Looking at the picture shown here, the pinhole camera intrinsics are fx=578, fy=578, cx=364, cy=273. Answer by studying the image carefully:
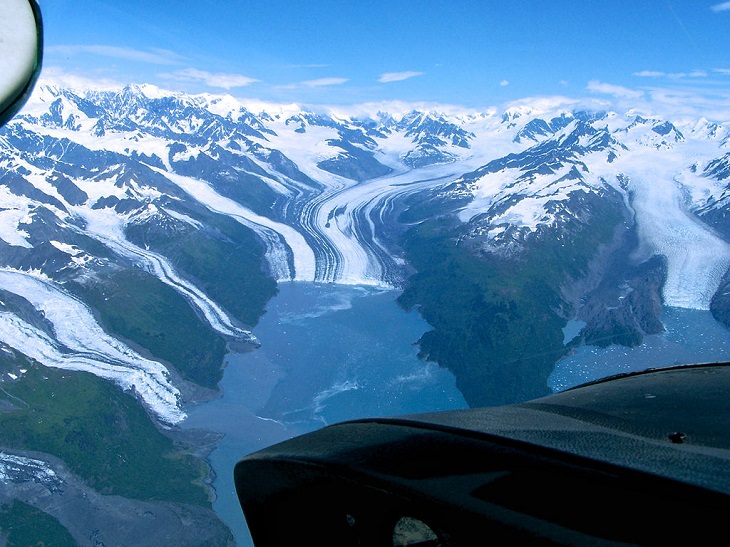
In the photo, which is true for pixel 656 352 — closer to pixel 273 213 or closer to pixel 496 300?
pixel 496 300

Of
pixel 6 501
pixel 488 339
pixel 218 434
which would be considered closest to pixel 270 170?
pixel 488 339

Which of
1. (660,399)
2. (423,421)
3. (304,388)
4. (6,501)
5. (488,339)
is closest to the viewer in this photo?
(423,421)

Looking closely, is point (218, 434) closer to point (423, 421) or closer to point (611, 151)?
point (423, 421)

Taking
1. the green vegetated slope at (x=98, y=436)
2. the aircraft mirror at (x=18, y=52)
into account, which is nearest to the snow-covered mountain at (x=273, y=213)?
the green vegetated slope at (x=98, y=436)

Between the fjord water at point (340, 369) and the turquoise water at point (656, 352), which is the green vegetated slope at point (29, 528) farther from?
the turquoise water at point (656, 352)

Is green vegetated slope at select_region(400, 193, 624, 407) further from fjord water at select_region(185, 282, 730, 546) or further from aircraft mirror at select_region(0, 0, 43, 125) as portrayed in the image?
aircraft mirror at select_region(0, 0, 43, 125)

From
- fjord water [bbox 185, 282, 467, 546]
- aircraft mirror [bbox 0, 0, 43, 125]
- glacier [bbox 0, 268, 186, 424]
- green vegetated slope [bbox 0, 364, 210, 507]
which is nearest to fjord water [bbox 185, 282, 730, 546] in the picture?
fjord water [bbox 185, 282, 467, 546]

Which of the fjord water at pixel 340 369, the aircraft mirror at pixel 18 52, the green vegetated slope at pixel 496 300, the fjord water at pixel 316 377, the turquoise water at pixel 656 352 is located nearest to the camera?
the aircraft mirror at pixel 18 52
